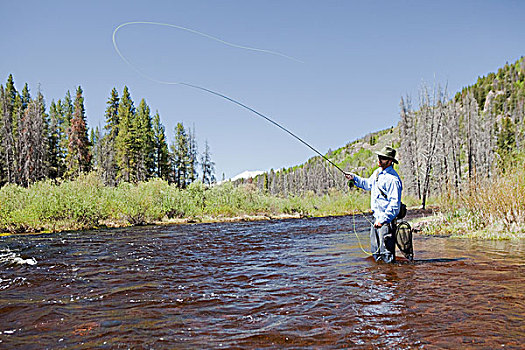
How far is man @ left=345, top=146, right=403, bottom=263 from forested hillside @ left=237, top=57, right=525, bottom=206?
19.4 feet

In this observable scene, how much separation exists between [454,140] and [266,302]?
138ft

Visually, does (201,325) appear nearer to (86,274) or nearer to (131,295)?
(131,295)

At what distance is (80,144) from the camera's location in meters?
50.8

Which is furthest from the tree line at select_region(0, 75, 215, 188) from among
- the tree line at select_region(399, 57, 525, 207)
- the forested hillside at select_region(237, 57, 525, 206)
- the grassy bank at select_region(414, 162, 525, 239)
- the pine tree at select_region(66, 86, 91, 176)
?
the grassy bank at select_region(414, 162, 525, 239)

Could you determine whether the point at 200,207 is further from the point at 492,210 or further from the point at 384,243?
the point at 384,243

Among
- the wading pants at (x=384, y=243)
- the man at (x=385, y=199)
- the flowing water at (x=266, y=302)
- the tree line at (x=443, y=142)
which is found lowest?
the flowing water at (x=266, y=302)

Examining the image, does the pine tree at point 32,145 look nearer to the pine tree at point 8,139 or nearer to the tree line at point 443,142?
the pine tree at point 8,139

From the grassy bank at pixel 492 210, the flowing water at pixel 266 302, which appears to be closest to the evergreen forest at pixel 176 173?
the grassy bank at pixel 492 210

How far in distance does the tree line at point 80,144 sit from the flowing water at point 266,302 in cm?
3974

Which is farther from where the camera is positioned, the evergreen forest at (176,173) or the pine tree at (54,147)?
the pine tree at (54,147)

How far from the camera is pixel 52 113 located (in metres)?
56.5

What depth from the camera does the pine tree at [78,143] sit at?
167 feet

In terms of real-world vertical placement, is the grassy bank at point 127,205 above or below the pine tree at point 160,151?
below

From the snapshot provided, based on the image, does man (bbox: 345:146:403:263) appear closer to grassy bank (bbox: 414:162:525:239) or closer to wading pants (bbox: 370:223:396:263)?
wading pants (bbox: 370:223:396:263)
